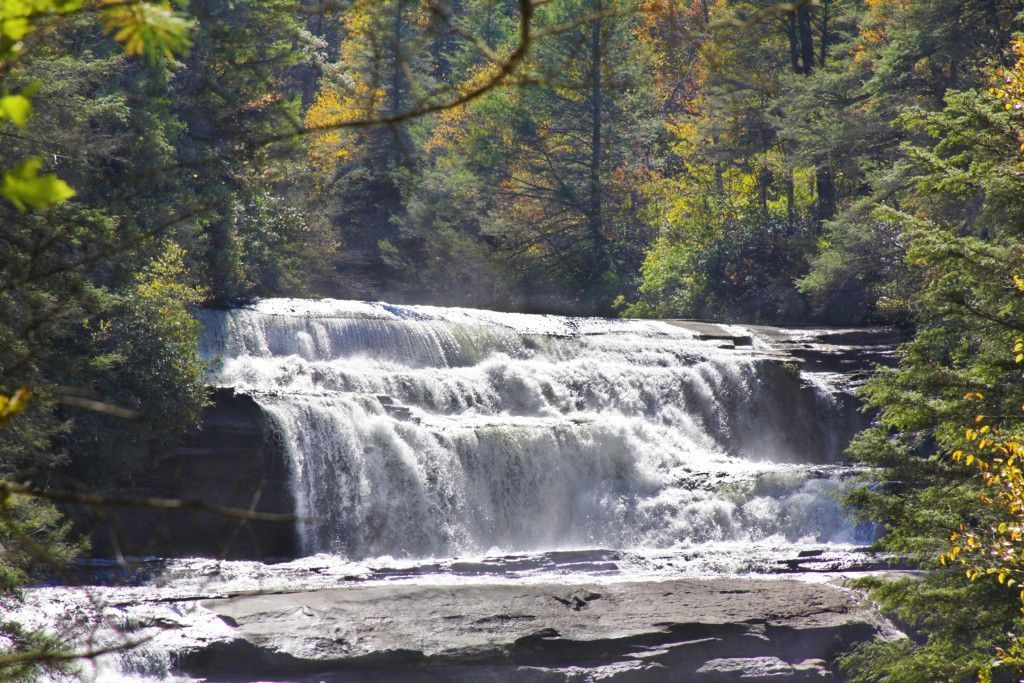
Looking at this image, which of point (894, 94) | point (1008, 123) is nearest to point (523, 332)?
point (894, 94)

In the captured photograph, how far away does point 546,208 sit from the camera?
3619 centimetres

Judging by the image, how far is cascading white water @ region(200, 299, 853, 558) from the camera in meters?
18.0

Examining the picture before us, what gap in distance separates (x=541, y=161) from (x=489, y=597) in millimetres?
24133

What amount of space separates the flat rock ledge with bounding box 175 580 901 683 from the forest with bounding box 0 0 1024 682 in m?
1.24

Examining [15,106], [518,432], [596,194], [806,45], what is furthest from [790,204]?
[15,106]

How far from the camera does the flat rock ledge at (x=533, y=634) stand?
1183cm

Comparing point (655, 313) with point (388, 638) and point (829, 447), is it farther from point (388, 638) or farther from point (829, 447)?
point (388, 638)

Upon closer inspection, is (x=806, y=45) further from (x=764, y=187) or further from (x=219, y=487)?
(x=219, y=487)

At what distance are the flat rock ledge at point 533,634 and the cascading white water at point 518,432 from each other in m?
3.93

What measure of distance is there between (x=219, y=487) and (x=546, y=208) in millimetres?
20791

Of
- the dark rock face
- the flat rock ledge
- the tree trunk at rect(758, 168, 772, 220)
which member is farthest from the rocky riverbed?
the tree trunk at rect(758, 168, 772, 220)

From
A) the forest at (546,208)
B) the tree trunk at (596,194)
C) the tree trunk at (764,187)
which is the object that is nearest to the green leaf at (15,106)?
the forest at (546,208)

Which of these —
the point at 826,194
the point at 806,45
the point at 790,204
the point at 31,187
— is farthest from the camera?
the point at 806,45

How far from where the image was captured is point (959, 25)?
83.3 feet
